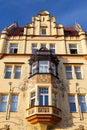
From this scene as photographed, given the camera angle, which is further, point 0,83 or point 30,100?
point 0,83

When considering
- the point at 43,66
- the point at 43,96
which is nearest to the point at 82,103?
the point at 43,96

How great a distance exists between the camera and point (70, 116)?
58.9ft

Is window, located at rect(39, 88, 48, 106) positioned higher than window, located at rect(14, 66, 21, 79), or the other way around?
window, located at rect(14, 66, 21, 79)

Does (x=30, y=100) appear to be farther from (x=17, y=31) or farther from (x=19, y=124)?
(x=17, y=31)

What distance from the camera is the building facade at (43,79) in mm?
17344

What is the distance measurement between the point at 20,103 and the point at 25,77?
3.00 metres

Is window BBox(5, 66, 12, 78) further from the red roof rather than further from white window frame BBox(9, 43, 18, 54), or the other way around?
the red roof

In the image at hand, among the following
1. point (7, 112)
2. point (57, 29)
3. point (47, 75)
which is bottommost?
point (7, 112)

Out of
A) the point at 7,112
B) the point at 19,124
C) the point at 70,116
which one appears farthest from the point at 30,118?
the point at 70,116

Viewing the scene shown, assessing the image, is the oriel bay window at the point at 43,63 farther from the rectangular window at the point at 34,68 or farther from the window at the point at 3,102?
the window at the point at 3,102

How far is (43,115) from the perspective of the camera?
54.9 feet

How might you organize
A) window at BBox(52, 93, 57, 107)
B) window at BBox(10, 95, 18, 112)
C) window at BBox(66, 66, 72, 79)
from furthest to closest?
window at BBox(66, 66, 72, 79) → window at BBox(10, 95, 18, 112) → window at BBox(52, 93, 57, 107)

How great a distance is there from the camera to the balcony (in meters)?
16.7

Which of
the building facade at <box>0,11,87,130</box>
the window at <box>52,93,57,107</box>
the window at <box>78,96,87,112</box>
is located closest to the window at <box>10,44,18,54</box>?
the building facade at <box>0,11,87,130</box>
